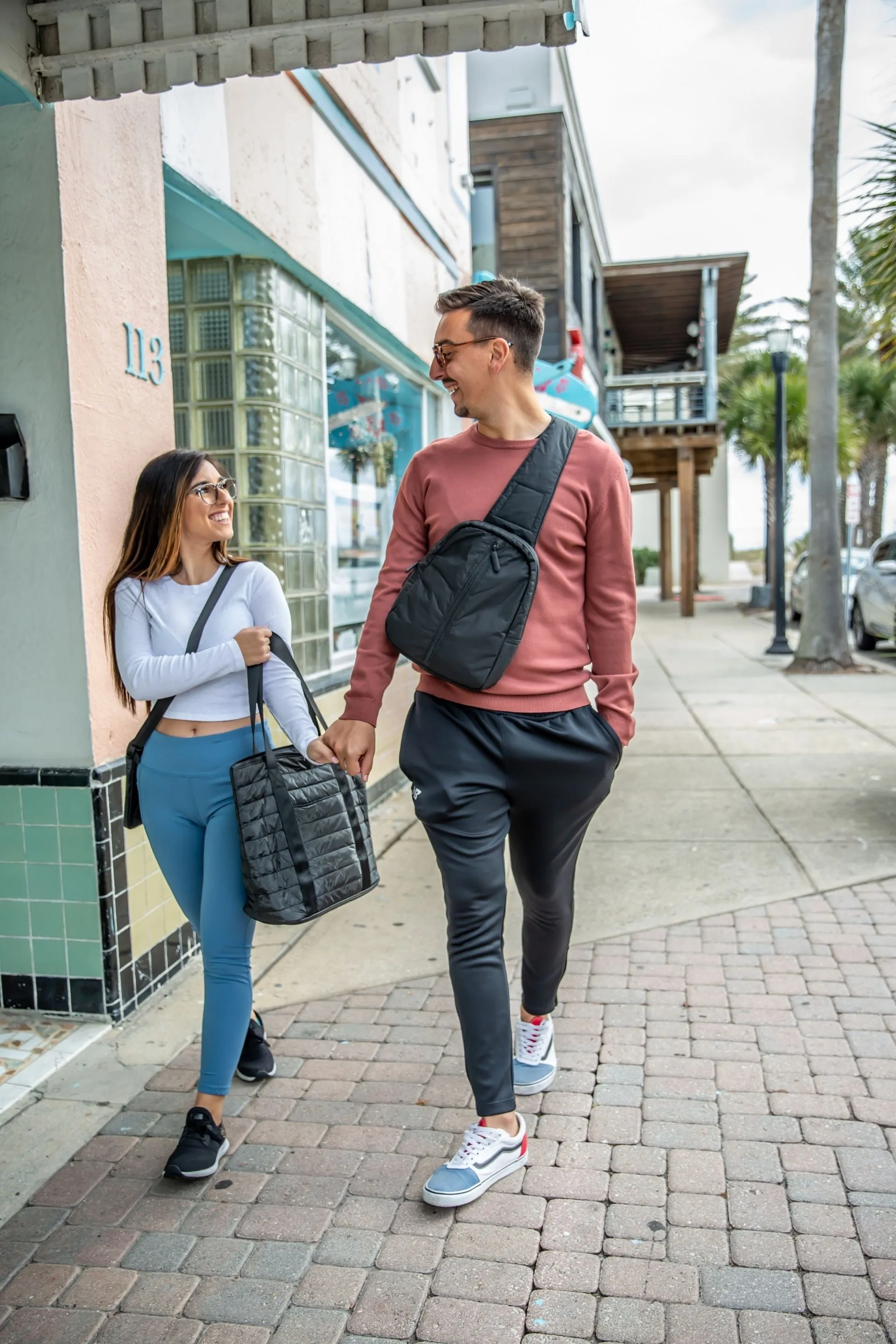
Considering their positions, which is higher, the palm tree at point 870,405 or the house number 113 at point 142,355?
the palm tree at point 870,405

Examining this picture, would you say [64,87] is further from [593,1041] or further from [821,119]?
[821,119]

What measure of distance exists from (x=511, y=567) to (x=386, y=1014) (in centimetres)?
185

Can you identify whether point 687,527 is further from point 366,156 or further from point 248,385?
point 248,385

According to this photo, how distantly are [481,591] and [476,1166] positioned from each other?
1354 mm

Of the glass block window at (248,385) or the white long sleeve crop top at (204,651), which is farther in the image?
the glass block window at (248,385)

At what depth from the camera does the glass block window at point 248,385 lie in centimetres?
526

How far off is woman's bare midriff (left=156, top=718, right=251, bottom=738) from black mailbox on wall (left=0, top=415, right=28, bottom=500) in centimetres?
109

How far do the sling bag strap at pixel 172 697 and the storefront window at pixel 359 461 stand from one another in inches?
134

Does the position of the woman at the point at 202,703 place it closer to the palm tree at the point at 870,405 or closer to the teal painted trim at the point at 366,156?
the teal painted trim at the point at 366,156

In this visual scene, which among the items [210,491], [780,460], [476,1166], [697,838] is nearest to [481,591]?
[210,491]

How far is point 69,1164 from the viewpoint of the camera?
2.93 m

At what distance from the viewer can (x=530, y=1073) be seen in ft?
10.7

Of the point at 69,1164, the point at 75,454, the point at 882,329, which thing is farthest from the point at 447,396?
the point at 69,1164

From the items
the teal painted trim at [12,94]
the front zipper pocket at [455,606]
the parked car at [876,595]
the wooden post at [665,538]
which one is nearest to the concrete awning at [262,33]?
the teal painted trim at [12,94]
